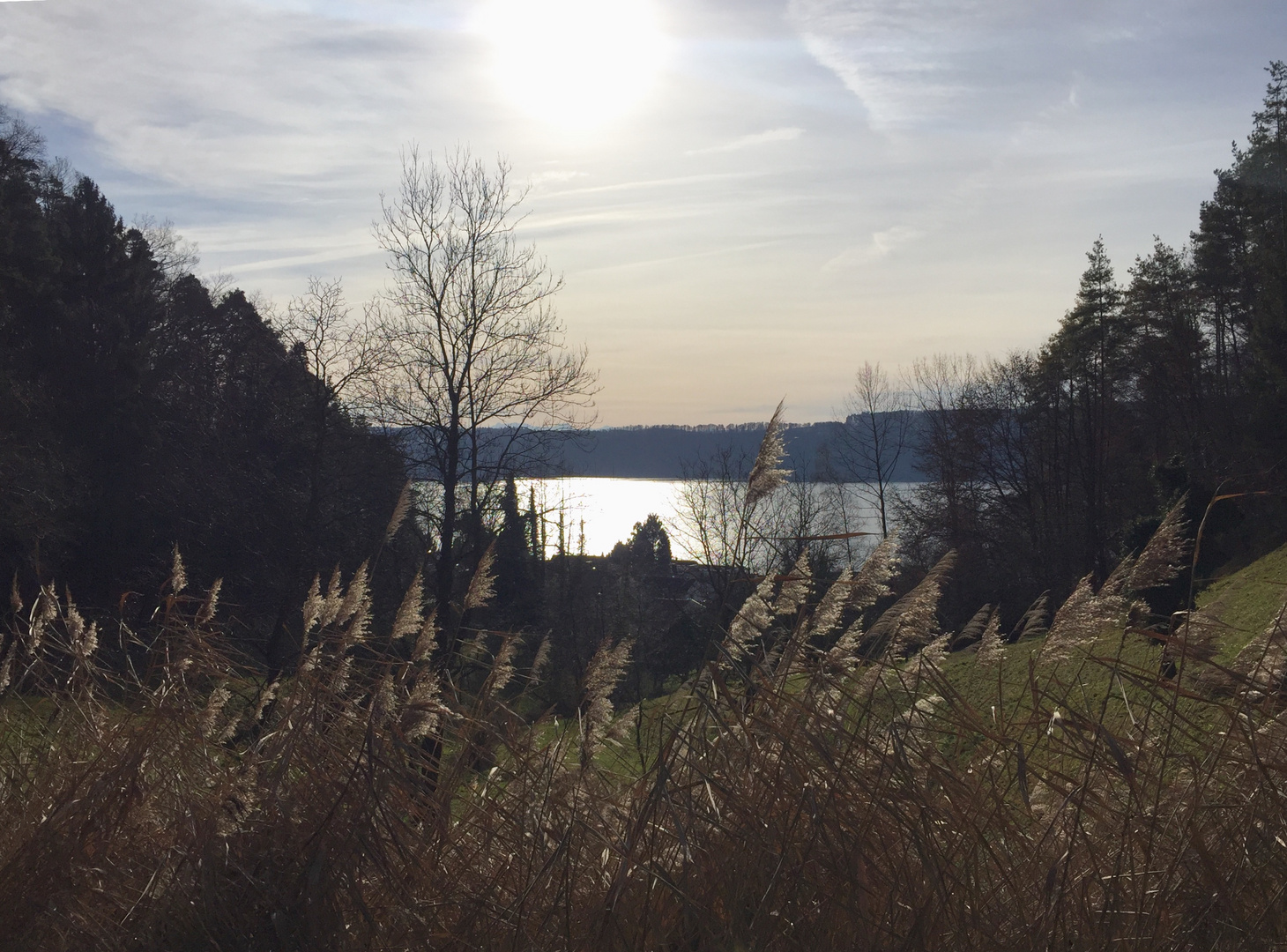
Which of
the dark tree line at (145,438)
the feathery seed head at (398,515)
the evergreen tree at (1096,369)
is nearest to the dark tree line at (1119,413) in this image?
the evergreen tree at (1096,369)

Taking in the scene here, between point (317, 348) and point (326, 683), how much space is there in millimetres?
19235

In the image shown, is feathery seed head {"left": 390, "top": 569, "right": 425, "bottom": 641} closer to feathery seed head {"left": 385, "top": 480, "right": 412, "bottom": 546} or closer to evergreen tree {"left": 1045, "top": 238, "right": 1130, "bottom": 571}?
feathery seed head {"left": 385, "top": 480, "right": 412, "bottom": 546}

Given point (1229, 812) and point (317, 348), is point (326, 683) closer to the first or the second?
point (1229, 812)

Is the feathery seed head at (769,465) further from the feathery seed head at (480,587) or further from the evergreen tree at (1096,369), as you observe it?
the evergreen tree at (1096,369)

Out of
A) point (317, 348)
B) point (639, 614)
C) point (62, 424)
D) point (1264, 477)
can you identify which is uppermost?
point (317, 348)

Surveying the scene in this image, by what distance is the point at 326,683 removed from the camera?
308cm

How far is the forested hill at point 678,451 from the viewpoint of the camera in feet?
73.8

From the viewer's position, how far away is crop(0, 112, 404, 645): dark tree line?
1845cm

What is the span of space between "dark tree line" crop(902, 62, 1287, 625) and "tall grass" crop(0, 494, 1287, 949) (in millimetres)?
21392

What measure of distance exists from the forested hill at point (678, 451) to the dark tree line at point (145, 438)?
488cm

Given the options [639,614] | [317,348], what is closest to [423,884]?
[317,348]

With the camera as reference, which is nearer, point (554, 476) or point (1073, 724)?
point (1073, 724)

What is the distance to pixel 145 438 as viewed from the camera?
21312 mm

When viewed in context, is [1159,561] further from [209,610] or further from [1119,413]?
[1119,413]
